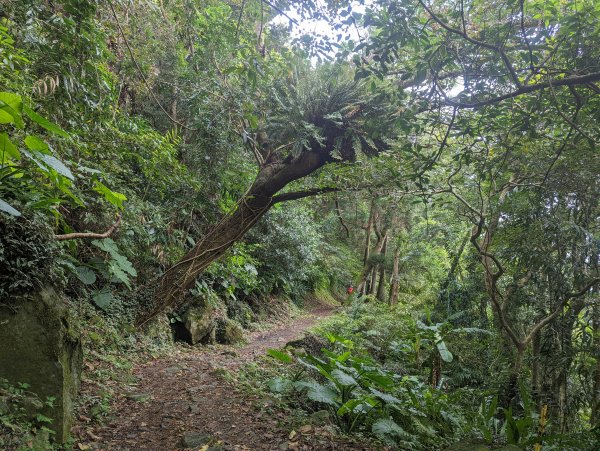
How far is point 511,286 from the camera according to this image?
21.3ft

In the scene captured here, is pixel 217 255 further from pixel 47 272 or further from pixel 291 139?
pixel 47 272

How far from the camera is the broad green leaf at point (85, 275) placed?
5.11 meters

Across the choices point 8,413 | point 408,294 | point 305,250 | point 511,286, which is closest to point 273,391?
point 8,413

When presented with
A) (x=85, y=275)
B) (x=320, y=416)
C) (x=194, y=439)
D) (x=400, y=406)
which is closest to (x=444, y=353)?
(x=400, y=406)

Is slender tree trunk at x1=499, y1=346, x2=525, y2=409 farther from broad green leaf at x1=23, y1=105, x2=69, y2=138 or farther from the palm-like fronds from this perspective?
broad green leaf at x1=23, y1=105, x2=69, y2=138

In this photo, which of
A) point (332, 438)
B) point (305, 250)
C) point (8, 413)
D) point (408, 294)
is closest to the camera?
point (8, 413)

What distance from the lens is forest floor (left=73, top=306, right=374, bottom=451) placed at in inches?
129

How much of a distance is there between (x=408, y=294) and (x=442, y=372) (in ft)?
43.9

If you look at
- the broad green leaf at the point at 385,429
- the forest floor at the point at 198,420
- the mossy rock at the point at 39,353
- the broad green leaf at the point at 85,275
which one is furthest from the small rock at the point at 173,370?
the broad green leaf at the point at 385,429

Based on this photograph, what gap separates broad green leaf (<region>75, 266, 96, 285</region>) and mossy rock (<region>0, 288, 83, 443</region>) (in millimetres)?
2178

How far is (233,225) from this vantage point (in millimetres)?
6848

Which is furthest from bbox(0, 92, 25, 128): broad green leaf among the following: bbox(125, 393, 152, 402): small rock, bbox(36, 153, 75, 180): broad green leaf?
bbox(125, 393, 152, 402): small rock

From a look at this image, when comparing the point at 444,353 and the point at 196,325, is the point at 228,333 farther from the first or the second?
the point at 444,353

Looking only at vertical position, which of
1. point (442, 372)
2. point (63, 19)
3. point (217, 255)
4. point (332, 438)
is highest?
point (63, 19)
